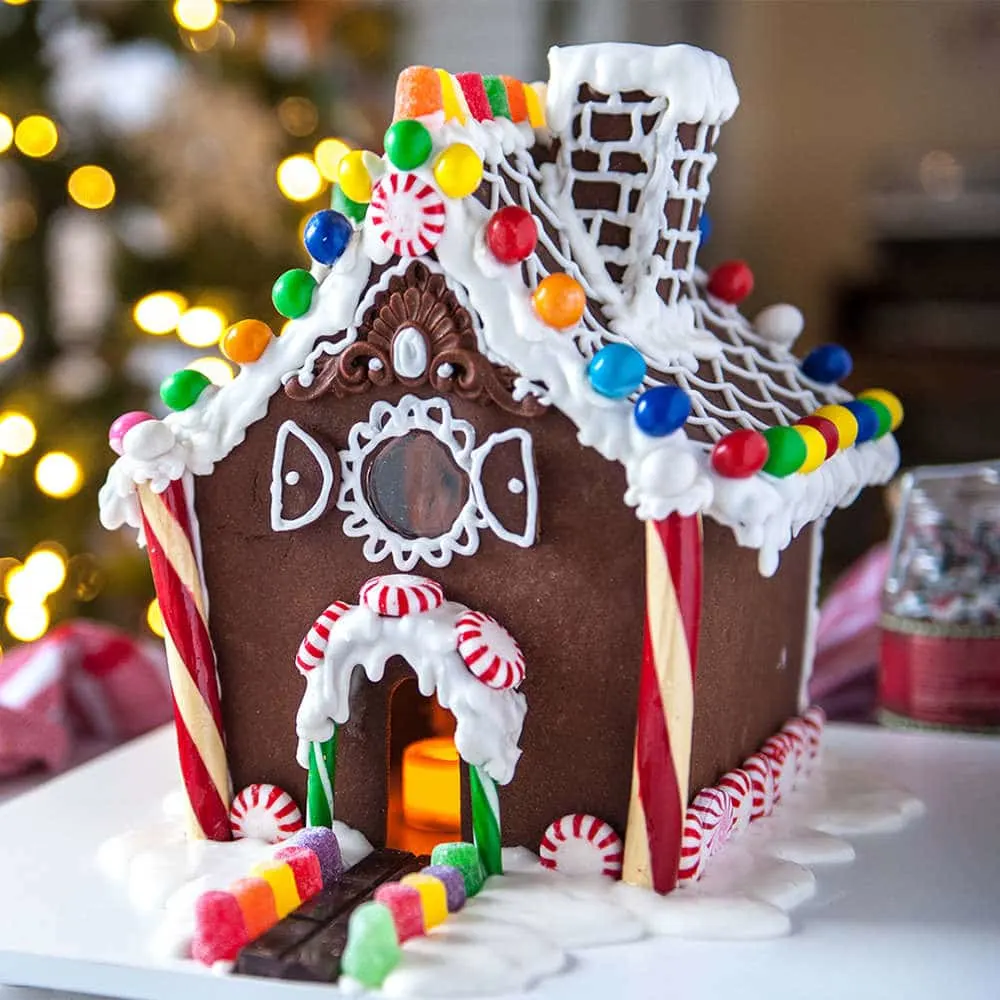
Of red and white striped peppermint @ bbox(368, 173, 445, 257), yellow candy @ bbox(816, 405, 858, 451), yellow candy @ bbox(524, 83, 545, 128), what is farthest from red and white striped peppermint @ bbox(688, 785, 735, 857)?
yellow candy @ bbox(524, 83, 545, 128)

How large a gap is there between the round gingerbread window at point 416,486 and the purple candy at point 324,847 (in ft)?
0.96

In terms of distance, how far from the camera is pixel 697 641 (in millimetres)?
1375

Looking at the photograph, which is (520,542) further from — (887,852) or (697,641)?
(887,852)

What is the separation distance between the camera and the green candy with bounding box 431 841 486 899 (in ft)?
4.54

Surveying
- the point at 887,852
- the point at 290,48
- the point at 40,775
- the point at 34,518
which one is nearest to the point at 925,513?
the point at 887,852

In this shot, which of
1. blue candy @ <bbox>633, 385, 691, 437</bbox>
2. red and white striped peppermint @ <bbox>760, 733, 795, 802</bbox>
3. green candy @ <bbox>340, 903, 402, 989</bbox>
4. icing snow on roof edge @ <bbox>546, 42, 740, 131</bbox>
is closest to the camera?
green candy @ <bbox>340, 903, 402, 989</bbox>

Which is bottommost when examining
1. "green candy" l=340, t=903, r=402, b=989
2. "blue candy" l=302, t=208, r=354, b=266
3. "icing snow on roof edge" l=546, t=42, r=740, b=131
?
"green candy" l=340, t=903, r=402, b=989

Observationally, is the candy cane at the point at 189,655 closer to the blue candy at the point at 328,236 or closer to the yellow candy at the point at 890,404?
the blue candy at the point at 328,236

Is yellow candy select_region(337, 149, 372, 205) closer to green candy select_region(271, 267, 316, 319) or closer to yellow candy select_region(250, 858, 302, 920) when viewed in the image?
green candy select_region(271, 267, 316, 319)

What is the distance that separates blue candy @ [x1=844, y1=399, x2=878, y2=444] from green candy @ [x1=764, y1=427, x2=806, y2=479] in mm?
319

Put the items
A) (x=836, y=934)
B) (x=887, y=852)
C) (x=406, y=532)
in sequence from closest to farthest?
(x=836, y=934) < (x=406, y=532) < (x=887, y=852)

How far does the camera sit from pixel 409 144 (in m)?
1.35

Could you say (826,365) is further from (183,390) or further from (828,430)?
(183,390)

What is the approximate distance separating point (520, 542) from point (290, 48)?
91.2 inches
